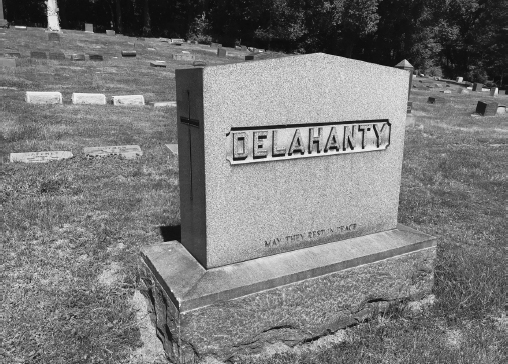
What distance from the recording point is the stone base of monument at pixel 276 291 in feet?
8.76

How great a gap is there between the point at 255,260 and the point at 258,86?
3.84 feet

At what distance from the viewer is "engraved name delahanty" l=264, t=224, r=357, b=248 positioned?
306 cm

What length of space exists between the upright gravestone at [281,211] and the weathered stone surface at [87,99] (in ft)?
30.3

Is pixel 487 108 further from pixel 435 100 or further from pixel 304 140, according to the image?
pixel 304 140

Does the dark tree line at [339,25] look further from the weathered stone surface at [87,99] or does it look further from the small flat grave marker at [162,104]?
the weathered stone surface at [87,99]

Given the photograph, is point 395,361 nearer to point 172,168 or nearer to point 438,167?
point 172,168

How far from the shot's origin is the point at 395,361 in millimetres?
2760

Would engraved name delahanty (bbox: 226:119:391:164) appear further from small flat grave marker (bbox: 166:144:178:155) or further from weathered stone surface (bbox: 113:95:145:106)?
weathered stone surface (bbox: 113:95:145:106)

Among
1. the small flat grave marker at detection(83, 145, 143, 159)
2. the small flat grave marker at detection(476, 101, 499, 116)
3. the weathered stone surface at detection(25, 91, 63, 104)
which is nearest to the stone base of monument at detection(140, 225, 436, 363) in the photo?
the small flat grave marker at detection(83, 145, 143, 159)

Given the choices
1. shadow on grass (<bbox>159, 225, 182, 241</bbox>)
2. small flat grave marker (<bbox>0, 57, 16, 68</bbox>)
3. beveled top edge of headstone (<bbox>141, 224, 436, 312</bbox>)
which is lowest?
shadow on grass (<bbox>159, 225, 182, 241</bbox>)

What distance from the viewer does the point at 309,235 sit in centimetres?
321

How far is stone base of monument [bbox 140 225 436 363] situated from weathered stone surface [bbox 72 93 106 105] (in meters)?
9.21

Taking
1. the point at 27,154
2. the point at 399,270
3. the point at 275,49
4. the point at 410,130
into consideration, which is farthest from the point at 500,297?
the point at 275,49

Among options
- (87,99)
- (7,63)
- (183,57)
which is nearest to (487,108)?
(87,99)
